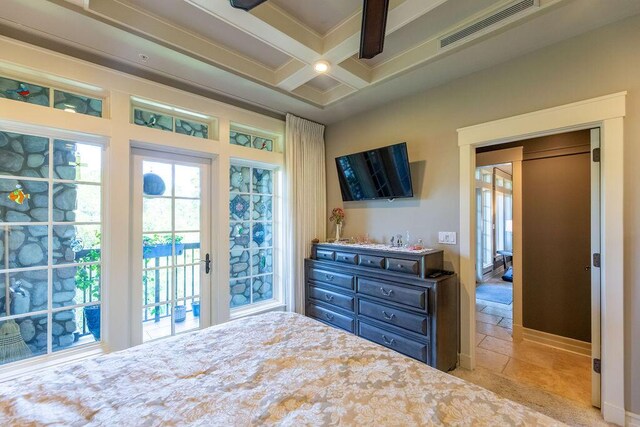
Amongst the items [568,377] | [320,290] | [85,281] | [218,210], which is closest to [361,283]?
[320,290]

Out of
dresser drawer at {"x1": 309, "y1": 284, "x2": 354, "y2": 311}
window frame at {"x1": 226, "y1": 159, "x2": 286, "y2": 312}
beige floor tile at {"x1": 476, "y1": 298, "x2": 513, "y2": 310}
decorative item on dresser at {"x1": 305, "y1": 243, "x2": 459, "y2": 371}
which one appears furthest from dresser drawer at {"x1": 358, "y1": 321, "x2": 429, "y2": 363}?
beige floor tile at {"x1": 476, "y1": 298, "x2": 513, "y2": 310}

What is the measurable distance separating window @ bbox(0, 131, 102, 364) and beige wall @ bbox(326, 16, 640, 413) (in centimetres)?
266

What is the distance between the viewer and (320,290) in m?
3.35

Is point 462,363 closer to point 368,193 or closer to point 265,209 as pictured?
point 368,193

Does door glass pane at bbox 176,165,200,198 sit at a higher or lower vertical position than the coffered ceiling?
lower

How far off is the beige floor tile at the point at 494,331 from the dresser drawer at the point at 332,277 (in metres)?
2.02

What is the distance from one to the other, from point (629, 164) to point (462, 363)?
2073 mm

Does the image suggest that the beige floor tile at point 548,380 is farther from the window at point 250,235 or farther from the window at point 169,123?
the window at point 169,123

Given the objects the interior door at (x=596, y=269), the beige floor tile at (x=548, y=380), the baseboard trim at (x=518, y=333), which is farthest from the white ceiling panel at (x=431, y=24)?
the baseboard trim at (x=518, y=333)

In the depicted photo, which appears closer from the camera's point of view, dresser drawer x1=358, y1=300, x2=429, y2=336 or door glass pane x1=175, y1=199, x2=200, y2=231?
dresser drawer x1=358, y1=300, x2=429, y2=336

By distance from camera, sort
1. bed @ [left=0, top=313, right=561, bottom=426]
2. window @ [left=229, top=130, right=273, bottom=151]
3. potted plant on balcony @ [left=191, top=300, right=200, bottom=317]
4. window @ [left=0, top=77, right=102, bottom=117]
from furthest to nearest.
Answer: window @ [left=229, top=130, right=273, bottom=151] → potted plant on balcony @ [left=191, top=300, right=200, bottom=317] → window @ [left=0, top=77, right=102, bottom=117] → bed @ [left=0, top=313, right=561, bottom=426]

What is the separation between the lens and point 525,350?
3.07 meters

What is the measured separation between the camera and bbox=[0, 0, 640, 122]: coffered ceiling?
1.83m

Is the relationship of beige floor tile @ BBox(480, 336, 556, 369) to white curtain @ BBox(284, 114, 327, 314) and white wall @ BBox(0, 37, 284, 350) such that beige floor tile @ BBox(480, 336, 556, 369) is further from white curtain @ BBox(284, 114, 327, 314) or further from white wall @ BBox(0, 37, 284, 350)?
white wall @ BBox(0, 37, 284, 350)
